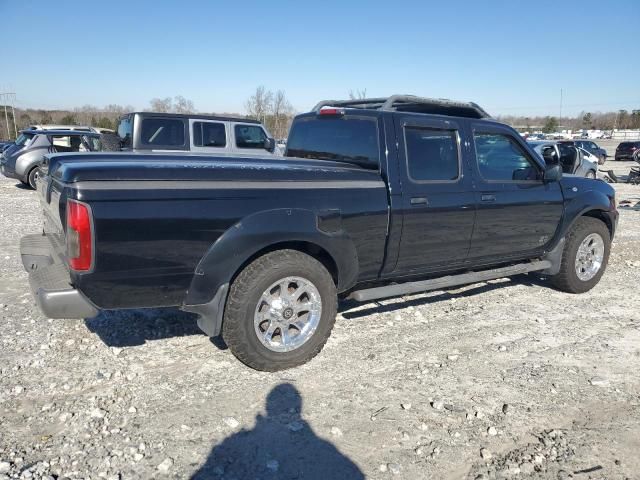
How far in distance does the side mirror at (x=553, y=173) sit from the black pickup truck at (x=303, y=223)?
1 cm

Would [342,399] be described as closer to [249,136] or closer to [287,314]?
[287,314]

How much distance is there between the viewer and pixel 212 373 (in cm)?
370

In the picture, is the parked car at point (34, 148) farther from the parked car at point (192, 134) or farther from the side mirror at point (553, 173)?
the side mirror at point (553, 173)

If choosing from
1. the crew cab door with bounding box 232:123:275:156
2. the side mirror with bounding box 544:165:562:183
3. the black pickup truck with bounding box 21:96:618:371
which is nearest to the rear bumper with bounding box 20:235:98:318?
the black pickup truck with bounding box 21:96:618:371

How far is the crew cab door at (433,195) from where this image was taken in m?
4.27

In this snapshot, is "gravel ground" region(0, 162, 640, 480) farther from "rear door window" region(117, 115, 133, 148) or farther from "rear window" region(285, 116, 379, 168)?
"rear door window" region(117, 115, 133, 148)

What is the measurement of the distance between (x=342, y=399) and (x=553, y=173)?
3290 mm

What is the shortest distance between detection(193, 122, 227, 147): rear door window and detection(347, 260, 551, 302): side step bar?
23.6 ft

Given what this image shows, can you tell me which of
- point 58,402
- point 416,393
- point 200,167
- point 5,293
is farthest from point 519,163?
point 5,293

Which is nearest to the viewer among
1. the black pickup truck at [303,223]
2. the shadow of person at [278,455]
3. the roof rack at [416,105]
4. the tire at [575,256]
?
the shadow of person at [278,455]

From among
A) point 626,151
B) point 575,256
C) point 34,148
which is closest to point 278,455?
point 575,256

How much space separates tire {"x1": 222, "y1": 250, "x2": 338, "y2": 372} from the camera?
137 inches

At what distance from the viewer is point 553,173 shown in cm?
517

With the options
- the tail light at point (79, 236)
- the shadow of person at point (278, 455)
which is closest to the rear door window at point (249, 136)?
the tail light at point (79, 236)
